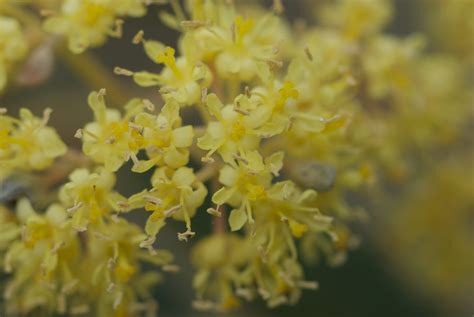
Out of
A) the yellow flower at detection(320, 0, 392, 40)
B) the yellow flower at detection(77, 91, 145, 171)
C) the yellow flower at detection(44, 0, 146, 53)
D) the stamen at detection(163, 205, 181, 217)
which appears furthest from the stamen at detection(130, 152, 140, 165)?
the yellow flower at detection(320, 0, 392, 40)

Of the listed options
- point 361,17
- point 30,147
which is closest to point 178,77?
point 30,147

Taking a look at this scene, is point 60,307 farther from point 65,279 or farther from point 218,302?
point 218,302

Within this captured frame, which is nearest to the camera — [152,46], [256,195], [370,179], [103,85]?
[256,195]

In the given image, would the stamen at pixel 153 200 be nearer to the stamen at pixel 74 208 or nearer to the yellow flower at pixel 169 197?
the yellow flower at pixel 169 197

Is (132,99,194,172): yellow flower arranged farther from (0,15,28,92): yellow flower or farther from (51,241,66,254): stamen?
(0,15,28,92): yellow flower

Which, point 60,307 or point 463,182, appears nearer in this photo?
point 60,307

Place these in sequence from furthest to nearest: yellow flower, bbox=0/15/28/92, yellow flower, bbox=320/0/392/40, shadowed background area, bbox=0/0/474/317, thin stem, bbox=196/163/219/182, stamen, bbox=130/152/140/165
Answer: shadowed background area, bbox=0/0/474/317, yellow flower, bbox=320/0/392/40, yellow flower, bbox=0/15/28/92, thin stem, bbox=196/163/219/182, stamen, bbox=130/152/140/165

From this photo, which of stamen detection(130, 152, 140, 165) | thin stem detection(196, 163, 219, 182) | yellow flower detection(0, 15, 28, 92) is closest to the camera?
stamen detection(130, 152, 140, 165)

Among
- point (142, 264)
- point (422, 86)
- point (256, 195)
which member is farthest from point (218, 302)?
point (422, 86)
